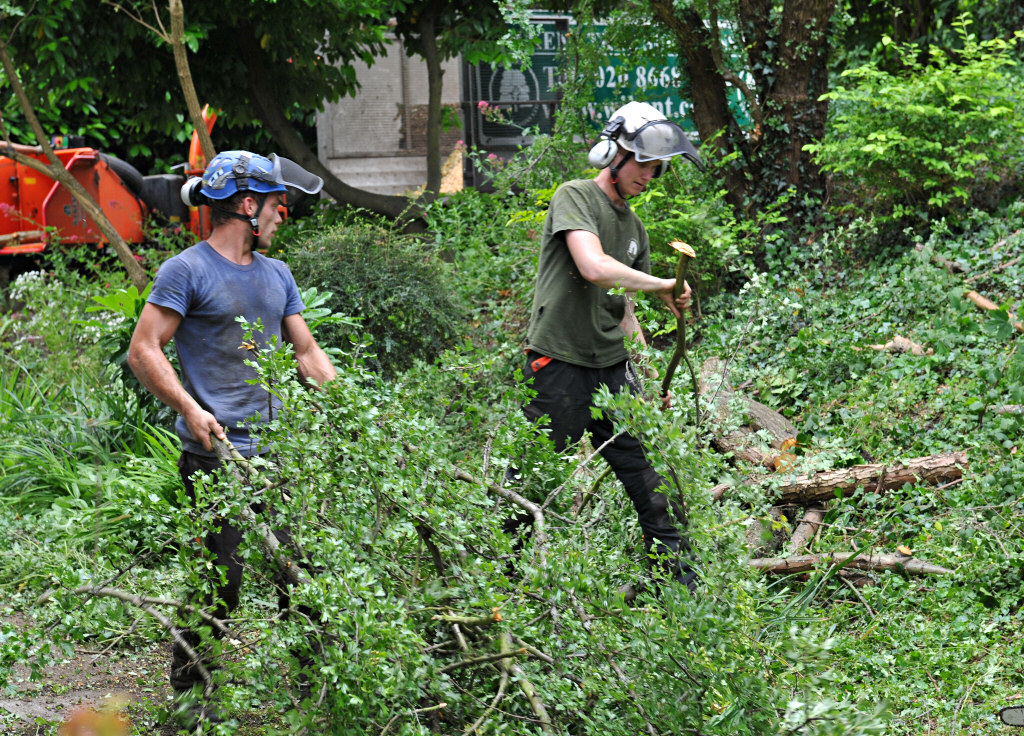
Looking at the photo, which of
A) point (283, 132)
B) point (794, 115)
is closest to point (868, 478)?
point (794, 115)

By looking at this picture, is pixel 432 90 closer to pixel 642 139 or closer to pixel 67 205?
pixel 67 205

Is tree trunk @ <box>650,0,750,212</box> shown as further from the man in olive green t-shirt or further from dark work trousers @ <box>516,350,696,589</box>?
dark work trousers @ <box>516,350,696,589</box>

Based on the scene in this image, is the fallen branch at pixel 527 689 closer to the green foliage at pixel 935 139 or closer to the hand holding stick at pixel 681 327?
the hand holding stick at pixel 681 327

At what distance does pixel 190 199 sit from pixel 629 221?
1.75 m

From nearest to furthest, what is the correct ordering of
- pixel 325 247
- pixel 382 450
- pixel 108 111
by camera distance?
pixel 382 450
pixel 325 247
pixel 108 111

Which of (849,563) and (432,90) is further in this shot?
(432,90)

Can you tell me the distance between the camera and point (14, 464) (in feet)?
19.8

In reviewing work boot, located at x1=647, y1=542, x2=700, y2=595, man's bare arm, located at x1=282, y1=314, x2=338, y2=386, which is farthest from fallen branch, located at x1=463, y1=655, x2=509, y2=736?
man's bare arm, located at x1=282, y1=314, x2=338, y2=386

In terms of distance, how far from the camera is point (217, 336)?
3.49m

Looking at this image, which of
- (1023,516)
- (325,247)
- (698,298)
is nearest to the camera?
(1023,516)

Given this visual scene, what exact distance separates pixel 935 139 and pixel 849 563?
448cm

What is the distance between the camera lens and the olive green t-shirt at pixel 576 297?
4051mm

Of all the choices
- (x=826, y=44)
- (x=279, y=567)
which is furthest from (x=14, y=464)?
(x=826, y=44)

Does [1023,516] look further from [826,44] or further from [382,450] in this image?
[826,44]
